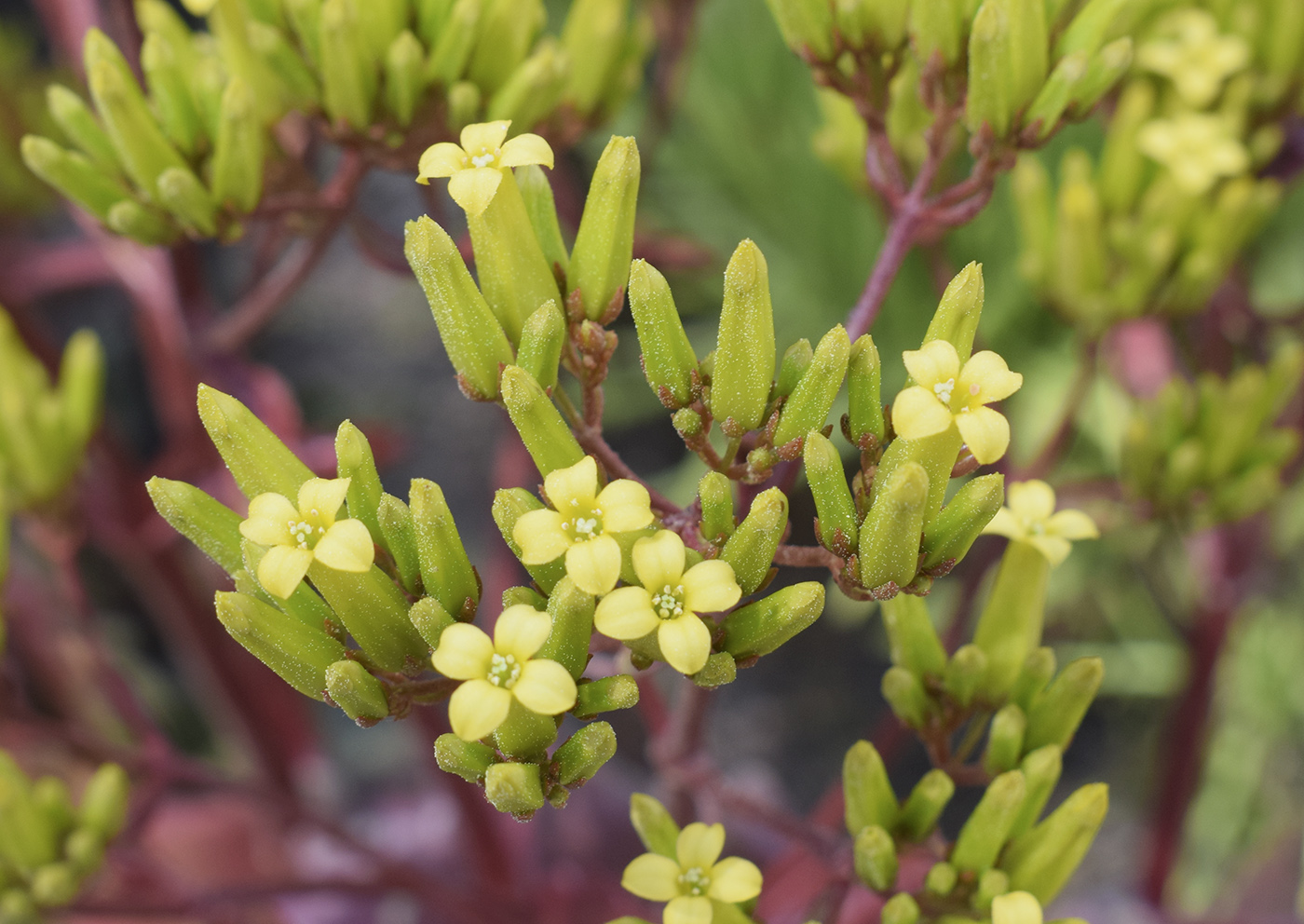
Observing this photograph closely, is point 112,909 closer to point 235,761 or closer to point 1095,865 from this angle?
point 235,761

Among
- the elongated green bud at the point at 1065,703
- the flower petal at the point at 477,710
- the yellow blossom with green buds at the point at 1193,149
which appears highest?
the yellow blossom with green buds at the point at 1193,149

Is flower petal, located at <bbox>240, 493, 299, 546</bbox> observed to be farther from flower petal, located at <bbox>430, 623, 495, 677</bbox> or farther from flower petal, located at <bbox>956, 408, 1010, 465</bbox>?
flower petal, located at <bbox>956, 408, 1010, 465</bbox>

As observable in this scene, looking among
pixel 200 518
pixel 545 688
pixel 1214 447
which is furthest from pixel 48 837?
pixel 1214 447

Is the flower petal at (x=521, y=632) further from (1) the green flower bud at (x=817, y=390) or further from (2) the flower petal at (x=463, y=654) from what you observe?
(1) the green flower bud at (x=817, y=390)

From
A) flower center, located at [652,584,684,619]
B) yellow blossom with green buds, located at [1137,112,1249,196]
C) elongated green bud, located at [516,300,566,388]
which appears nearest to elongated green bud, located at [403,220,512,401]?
elongated green bud, located at [516,300,566,388]

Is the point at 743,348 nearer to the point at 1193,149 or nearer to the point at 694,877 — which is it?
the point at 694,877

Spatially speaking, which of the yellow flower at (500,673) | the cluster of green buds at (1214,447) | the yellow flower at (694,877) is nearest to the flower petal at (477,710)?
the yellow flower at (500,673)
